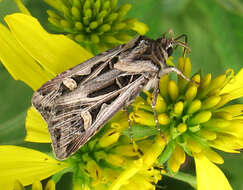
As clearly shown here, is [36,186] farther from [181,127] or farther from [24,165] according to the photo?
[181,127]

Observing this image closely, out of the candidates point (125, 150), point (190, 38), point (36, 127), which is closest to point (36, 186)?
point (36, 127)

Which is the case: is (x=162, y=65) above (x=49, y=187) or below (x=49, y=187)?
above

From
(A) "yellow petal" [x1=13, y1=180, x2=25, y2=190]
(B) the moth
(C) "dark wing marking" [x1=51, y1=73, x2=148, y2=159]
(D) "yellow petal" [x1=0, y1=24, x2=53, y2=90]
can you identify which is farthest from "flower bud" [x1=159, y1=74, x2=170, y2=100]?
(A) "yellow petal" [x1=13, y1=180, x2=25, y2=190]

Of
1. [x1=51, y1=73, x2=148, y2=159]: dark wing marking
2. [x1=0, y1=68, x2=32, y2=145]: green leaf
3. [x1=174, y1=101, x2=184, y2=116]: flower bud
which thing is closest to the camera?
[x1=51, y1=73, x2=148, y2=159]: dark wing marking

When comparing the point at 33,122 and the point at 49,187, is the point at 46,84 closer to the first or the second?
the point at 33,122

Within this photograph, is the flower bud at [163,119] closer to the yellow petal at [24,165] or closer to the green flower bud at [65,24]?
the yellow petal at [24,165]

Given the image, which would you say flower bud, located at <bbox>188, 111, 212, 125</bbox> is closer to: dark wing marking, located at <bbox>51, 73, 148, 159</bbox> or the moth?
the moth

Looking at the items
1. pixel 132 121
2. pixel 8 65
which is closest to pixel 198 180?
pixel 132 121
